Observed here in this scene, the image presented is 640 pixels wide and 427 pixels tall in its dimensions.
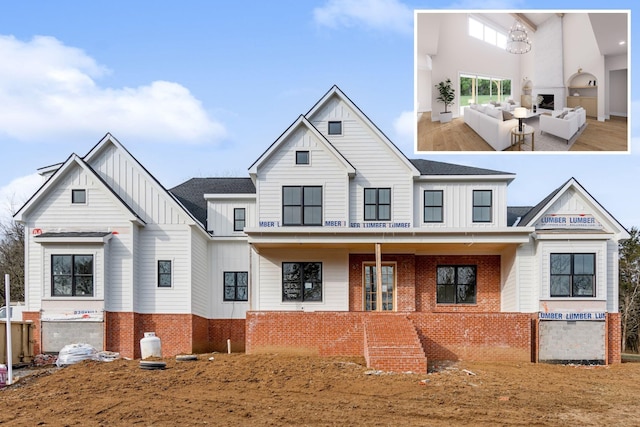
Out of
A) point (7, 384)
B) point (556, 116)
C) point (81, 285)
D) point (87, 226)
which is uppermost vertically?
point (556, 116)

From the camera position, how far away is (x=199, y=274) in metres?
33.4

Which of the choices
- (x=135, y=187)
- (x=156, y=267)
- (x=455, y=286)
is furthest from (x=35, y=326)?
(x=455, y=286)

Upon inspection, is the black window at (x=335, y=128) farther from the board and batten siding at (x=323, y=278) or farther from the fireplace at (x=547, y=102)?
the fireplace at (x=547, y=102)

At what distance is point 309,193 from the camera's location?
32719mm

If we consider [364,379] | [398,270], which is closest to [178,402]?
[364,379]

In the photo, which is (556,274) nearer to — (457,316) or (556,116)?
(457,316)

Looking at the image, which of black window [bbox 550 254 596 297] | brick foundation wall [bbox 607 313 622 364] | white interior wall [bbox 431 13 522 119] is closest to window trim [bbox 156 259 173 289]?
white interior wall [bbox 431 13 522 119]

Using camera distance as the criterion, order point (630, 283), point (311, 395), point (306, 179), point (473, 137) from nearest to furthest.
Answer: point (311, 395) < point (473, 137) < point (306, 179) < point (630, 283)

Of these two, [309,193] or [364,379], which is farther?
[309,193]

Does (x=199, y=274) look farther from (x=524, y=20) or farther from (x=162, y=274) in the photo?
(x=524, y=20)

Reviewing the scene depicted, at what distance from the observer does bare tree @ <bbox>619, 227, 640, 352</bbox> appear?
52719mm

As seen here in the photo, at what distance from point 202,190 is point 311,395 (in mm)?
17983

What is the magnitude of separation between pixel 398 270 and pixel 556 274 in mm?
6131

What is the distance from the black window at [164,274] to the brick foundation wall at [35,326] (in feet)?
15.0
